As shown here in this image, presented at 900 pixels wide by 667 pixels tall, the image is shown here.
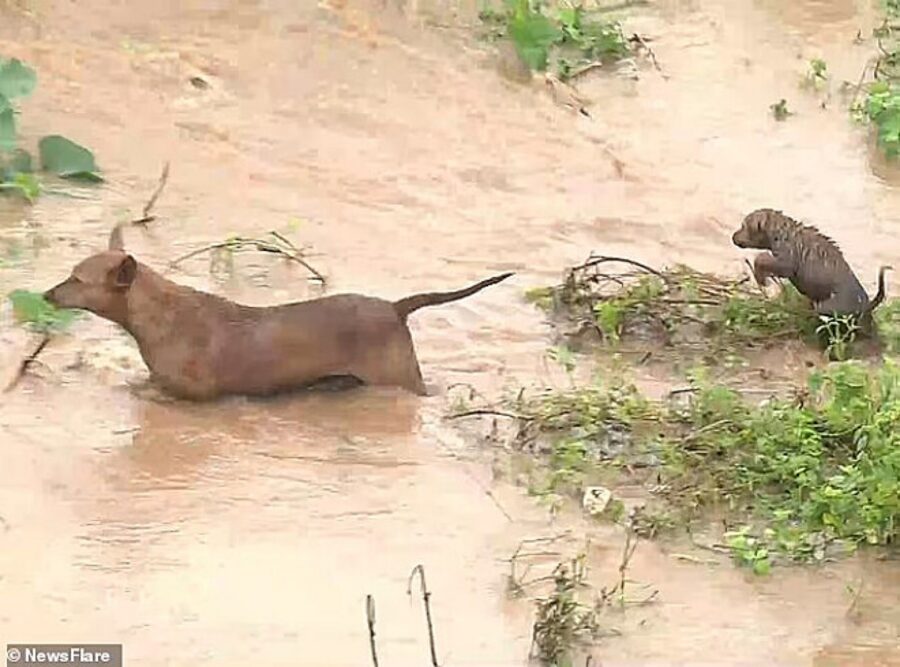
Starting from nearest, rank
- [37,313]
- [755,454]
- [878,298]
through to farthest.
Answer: [755,454], [37,313], [878,298]

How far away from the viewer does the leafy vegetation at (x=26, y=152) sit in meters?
7.03

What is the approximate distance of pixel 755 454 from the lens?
525 cm

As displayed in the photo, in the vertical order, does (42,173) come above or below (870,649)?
below

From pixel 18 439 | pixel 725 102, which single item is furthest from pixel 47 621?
pixel 725 102

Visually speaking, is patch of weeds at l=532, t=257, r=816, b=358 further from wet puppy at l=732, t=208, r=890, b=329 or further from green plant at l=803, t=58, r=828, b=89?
green plant at l=803, t=58, r=828, b=89

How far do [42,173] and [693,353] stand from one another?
2.65m

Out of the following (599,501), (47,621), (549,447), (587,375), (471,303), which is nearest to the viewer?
(47,621)

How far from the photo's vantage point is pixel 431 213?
276 inches

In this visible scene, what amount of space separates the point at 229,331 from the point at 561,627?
1.64 metres

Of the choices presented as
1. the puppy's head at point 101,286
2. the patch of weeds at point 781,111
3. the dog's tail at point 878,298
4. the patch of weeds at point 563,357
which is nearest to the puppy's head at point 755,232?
the dog's tail at point 878,298

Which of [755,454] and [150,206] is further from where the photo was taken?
[150,206]

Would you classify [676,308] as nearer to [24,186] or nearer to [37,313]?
[37,313]

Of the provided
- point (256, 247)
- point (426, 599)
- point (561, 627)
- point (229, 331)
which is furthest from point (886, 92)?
point (426, 599)

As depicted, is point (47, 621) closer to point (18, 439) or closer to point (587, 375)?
point (18, 439)
